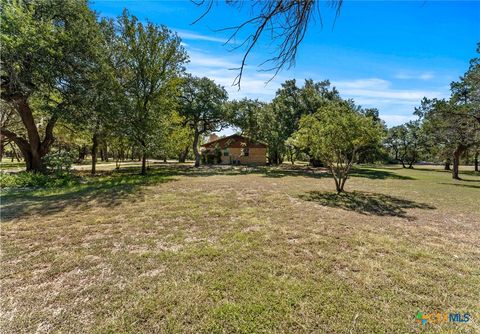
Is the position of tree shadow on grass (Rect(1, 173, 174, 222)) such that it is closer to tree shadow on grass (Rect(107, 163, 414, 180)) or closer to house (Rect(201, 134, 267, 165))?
tree shadow on grass (Rect(107, 163, 414, 180))

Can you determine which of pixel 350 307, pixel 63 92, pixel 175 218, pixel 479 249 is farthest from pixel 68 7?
pixel 479 249

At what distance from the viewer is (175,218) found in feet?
17.4

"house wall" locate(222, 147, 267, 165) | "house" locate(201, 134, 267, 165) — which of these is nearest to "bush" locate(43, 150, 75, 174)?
"house" locate(201, 134, 267, 165)

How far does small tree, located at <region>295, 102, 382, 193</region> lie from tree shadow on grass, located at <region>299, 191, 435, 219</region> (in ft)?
4.45

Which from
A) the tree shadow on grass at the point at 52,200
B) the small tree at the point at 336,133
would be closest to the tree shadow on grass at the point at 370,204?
the small tree at the point at 336,133

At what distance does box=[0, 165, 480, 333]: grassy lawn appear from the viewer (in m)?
2.10

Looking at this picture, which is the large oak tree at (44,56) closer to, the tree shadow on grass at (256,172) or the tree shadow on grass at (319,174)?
the tree shadow on grass at (256,172)

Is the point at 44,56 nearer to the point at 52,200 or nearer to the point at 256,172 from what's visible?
the point at 52,200

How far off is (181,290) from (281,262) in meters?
1.54

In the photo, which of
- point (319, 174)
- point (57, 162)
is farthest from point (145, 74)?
point (319, 174)

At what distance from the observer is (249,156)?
31.6 meters

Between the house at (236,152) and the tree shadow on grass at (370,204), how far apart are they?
22565 mm

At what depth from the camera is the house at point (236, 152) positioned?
31.4m

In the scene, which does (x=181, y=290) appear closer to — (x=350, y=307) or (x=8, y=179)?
(x=350, y=307)
